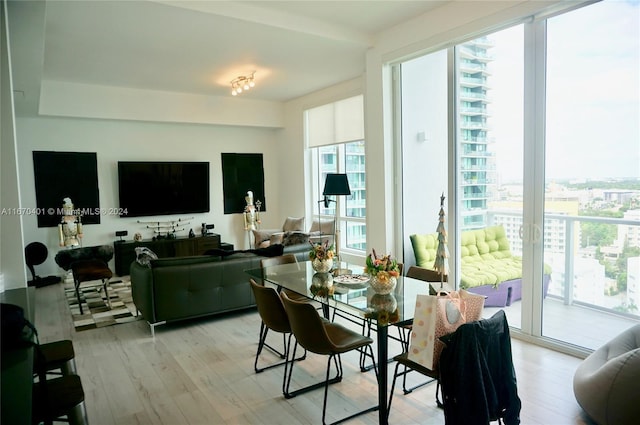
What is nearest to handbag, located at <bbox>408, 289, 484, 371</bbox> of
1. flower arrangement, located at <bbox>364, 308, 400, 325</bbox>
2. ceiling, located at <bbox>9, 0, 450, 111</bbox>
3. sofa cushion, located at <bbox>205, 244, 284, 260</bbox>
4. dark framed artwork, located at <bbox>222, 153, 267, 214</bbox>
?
flower arrangement, located at <bbox>364, 308, 400, 325</bbox>

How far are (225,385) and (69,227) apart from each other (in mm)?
5055

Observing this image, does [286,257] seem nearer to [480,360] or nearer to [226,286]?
[226,286]

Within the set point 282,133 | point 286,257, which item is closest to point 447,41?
point 286,257

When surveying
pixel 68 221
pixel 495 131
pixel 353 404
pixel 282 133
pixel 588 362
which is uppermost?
pixel 282 133

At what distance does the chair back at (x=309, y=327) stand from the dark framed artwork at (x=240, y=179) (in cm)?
619

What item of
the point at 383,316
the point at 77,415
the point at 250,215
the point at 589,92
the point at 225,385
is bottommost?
the point at 225,385

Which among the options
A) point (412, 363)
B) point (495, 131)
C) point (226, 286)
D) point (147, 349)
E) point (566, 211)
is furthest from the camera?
point (226, 286)

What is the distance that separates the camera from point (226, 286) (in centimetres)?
446

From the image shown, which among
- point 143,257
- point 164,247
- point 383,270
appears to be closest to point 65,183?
point 164,247

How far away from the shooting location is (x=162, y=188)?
7.70 metres

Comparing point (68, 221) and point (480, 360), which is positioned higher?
point (68, 221)

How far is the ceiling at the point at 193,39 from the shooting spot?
3877 mm

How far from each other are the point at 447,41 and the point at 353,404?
3.65m

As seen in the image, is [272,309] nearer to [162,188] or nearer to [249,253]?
[249,253]
